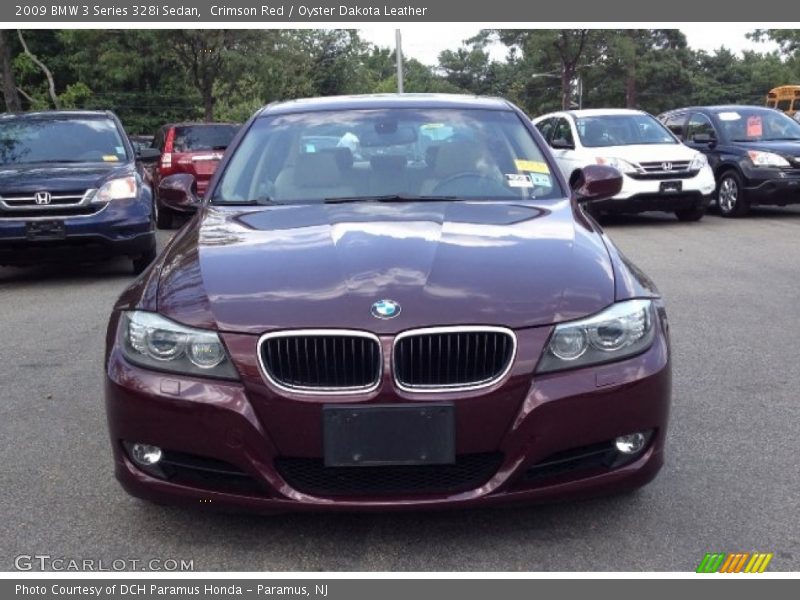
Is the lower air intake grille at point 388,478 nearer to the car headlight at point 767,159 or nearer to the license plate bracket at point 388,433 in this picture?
the license plate bracket at point 388,433

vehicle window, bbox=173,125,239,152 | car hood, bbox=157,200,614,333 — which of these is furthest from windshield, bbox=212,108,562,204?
vehicle window, bbox=173,125,239,152

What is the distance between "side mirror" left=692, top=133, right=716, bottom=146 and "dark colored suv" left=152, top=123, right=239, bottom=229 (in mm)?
7077

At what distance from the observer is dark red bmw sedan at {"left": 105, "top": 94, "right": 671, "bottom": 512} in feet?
9.55

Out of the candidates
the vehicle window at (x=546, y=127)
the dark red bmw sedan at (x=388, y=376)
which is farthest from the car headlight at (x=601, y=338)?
the vehicle window at (x=546, y=127)

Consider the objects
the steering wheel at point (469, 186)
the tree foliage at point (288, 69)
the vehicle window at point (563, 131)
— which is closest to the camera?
the steering wheel at point (469, 186)

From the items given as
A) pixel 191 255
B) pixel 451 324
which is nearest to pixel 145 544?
pixel 191 255

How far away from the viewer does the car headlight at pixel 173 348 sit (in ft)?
9.87

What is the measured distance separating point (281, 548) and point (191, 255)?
1137mm

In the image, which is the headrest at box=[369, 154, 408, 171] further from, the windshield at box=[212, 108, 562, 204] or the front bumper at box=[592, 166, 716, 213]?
the front bumper at box=[592, 166, 716, 213]

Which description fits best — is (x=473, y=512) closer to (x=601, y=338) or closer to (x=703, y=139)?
(x=601, y=338)

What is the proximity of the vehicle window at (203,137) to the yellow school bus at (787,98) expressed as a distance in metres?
29.1

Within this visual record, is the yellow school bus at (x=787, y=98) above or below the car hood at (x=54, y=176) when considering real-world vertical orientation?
below

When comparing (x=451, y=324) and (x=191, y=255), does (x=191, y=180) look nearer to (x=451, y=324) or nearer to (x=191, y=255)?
(x=191, y=255)

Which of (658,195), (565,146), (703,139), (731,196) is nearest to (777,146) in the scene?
(731,196)
